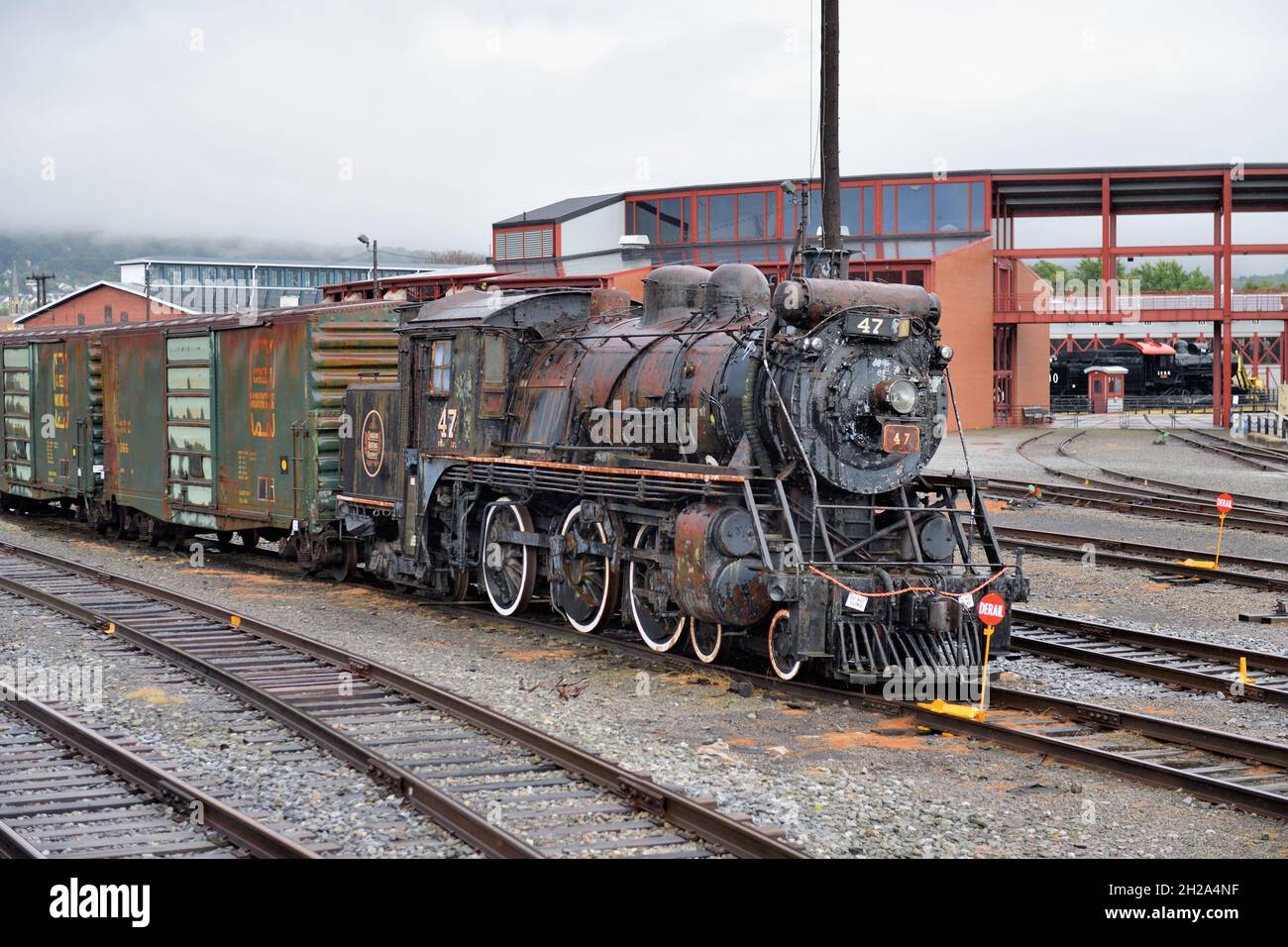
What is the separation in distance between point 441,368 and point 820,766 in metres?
8.32

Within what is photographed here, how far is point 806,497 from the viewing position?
1201 centimetres

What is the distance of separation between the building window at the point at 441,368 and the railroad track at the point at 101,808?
6813 millimetres

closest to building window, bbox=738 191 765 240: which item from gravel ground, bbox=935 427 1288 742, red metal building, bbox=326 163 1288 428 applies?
red metal building, bbox=326 163 1288 428

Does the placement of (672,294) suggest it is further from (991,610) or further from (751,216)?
(751,216)

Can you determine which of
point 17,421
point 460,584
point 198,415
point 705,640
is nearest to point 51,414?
point 17,421

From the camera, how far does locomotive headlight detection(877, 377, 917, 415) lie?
→ 1180cm

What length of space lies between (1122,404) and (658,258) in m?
30.1

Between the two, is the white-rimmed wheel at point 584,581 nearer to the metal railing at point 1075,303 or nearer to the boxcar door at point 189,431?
the boxcar door at point 189,431

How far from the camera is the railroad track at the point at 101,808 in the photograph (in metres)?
7.32

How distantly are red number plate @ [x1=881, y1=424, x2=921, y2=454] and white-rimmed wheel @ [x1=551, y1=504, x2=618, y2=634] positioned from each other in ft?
10.0

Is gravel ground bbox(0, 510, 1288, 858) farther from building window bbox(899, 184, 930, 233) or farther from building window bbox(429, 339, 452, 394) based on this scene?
building window bbox(899, 184, 930, 233)

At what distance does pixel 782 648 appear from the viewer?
11.5 meters

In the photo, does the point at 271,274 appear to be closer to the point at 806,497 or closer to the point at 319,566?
the point at 319,566

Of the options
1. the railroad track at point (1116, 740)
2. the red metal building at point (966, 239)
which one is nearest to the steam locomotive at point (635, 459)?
the railroad track at point (1116, 740)
